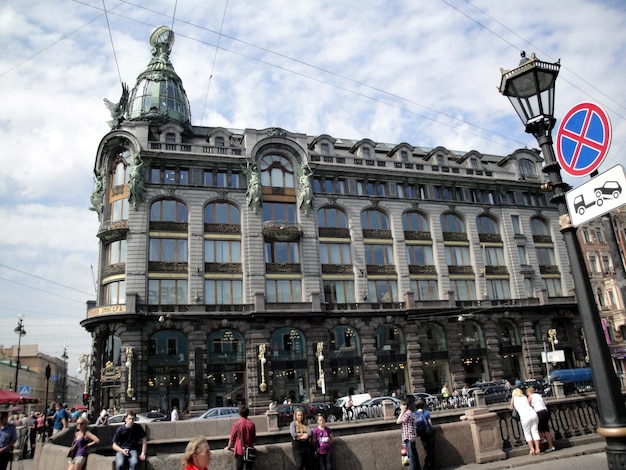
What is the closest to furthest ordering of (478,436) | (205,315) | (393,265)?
(478,436), (205,315), (393,265)

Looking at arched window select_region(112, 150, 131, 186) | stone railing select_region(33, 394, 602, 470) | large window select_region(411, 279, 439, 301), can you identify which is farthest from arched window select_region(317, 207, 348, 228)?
stone railing select_region(33, 394, 602, 470)

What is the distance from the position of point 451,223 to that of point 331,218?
535 inches

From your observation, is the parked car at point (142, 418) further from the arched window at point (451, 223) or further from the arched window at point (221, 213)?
the arched window at point (451, 223)

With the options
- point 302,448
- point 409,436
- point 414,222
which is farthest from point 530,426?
point 414,222

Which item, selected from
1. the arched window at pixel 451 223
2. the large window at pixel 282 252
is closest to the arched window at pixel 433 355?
the arched window at pixel 451 223

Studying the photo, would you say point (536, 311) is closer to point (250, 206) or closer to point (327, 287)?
point (327, 287)

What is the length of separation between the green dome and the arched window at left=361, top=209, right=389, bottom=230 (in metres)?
21.0

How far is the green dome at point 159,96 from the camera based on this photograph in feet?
164

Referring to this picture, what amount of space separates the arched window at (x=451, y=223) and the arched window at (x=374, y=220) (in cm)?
657

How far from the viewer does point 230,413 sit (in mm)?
28984

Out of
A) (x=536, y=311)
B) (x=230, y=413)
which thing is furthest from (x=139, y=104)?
(x=536, y=311)

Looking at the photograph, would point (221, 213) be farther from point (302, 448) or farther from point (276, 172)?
point (302, 448)

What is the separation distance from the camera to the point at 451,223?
2063 inches

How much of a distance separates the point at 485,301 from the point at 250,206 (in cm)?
2533
